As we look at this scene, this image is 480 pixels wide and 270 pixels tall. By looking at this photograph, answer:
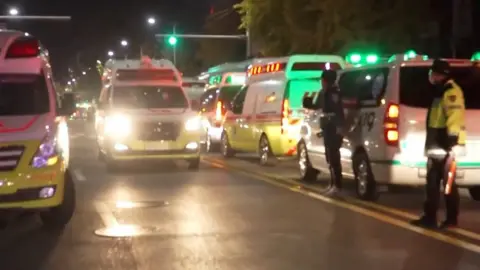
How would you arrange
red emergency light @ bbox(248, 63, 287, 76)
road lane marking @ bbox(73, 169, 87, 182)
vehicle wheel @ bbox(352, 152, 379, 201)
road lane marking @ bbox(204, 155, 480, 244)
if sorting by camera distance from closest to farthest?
road lane marking @ bbox(204, 155, 480, 244), vehicle wheel @ bbox(352, 152, 379, 201), road lane marking @ bbox(73, 169, 87, 182), red emergency light @ bbox(248, 63, 287, 76)

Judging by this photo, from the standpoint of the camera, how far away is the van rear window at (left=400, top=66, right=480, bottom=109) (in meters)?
11.5

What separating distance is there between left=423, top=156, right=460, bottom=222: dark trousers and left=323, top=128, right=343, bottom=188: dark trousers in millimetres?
2961

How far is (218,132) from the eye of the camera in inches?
891

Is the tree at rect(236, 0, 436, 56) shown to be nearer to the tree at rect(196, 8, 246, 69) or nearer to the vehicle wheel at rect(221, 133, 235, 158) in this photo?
the vehicle wheel at rect(221, 133, 235, 158)

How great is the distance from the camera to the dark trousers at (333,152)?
13.0 meters

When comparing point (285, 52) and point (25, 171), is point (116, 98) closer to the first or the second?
point (25, 171)

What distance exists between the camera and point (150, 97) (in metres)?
18.0

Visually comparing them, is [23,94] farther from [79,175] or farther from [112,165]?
[112,165]

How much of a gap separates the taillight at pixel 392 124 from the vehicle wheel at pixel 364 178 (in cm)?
77

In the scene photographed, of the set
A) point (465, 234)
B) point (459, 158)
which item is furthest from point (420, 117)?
point (465, 234)

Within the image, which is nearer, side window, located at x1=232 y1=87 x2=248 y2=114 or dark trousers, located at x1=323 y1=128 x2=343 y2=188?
dark trousers, located at x1=323 y1=128 x2=343 y2=188

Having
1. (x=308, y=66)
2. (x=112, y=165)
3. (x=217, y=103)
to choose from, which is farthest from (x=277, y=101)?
(x=217, y=103)

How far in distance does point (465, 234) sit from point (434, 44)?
18.4 meters

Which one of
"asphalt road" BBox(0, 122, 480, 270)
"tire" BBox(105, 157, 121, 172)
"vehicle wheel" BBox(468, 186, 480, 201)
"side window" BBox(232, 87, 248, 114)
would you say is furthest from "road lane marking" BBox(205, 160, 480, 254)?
"side window" BBox(232, 87, 248, 114)
